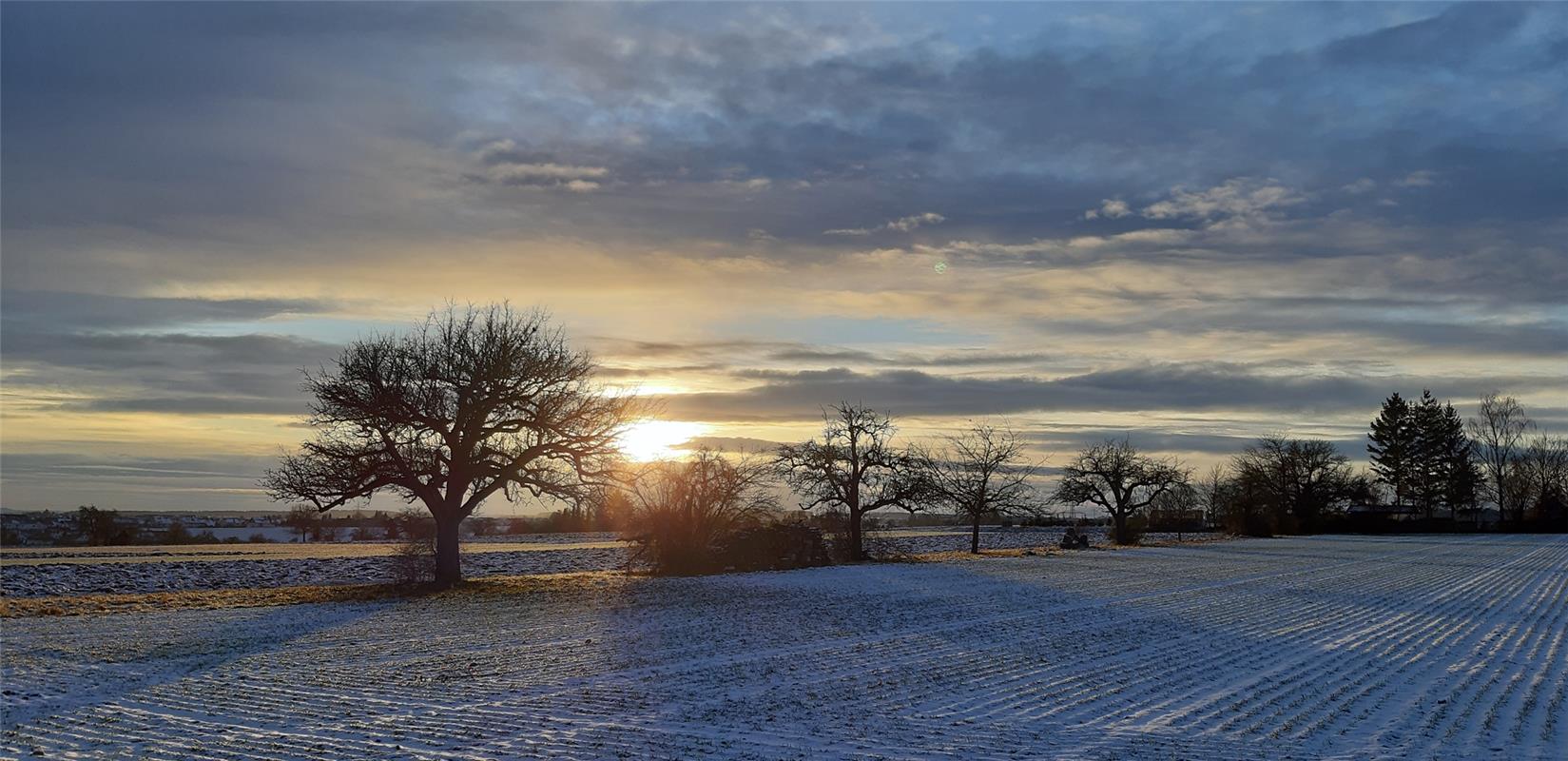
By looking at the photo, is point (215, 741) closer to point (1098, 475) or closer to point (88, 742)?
point (88, 742)

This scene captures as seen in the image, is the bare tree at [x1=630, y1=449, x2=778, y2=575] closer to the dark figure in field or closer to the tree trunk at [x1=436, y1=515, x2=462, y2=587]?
the tree trunk at [x1=436, y1=515, x2=462, y2=587]

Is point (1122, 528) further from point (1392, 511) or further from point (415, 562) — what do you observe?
point (1392, 511)

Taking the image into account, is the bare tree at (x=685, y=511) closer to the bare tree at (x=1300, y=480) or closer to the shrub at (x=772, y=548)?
the shrub at (x=772, y=548)

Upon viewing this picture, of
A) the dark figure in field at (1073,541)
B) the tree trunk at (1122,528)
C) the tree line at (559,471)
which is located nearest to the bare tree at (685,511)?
the tree line at (559,471)

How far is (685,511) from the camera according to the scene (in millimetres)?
33188

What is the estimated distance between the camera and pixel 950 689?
39.4 ft

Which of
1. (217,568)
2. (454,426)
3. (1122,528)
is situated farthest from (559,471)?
(1122,528)

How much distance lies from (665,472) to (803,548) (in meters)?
6.39

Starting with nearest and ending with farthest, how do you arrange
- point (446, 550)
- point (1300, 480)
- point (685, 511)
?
1. point (446, 550)
2. point (685, 511)
3. point (1300, 480)

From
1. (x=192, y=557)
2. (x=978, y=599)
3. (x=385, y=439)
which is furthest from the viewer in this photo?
(x=192, y=557)

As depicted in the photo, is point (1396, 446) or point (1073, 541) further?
point (1396, 446)

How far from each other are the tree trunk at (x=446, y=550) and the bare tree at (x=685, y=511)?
19.2 ft

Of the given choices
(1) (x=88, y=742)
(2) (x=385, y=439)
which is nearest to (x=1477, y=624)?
(1) (x=88, y=742)

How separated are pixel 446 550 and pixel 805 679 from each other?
17.3 meters
